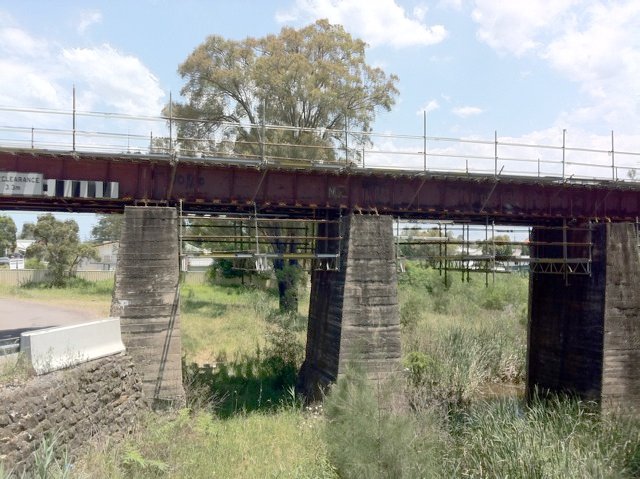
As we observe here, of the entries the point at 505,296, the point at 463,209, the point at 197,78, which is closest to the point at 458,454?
the point at 463,209

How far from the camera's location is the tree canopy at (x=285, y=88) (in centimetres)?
2792

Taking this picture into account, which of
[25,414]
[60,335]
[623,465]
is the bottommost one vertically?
[623,465]

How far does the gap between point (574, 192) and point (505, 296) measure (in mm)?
20501

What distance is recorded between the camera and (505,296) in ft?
123

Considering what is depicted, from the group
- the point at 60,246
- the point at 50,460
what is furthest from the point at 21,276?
the point at 50,460

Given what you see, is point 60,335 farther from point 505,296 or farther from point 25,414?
point 505,296

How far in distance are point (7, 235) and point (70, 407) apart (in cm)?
7615

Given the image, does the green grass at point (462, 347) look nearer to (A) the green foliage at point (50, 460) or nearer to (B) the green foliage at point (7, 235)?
(A) the green foliage at point (50, 460)

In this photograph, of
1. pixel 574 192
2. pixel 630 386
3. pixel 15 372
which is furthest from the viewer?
pixel 574 192

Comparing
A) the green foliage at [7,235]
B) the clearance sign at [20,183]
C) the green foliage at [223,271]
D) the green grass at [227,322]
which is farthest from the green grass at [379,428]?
the green foliage at [7,235]

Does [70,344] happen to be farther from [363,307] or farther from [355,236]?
[355,236]

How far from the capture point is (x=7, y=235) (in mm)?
75188

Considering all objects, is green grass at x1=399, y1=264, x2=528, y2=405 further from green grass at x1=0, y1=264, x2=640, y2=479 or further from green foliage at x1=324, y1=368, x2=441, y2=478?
green foliage at x1=324, y1=368, x2=441, y2=478

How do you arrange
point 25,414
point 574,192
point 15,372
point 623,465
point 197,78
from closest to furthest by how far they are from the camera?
point 25,414, point 15,372, point 623,465, point 574,192, point 197,78
